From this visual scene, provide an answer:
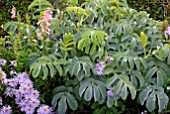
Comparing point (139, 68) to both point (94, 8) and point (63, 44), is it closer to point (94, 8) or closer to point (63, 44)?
point (63, 44)

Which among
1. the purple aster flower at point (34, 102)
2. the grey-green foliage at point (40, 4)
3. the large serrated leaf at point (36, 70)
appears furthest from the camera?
the grey-green foliage at point (40, 4)

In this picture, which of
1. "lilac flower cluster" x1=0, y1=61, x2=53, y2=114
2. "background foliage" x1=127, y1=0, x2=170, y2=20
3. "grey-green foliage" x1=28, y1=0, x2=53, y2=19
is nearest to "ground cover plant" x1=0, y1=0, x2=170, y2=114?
"lilac flower cluster" x1=0, y1=61, x2=53, y2=114

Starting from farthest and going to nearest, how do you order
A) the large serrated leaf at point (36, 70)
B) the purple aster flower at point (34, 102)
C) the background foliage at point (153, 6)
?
the background foliage at point (153, 6)
the purple aster flower at point (34, 102)
the large serrated leaf at point (36, 70)

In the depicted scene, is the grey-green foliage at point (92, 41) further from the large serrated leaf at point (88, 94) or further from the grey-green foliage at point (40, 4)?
the grey-green foliage at point (40, 4)

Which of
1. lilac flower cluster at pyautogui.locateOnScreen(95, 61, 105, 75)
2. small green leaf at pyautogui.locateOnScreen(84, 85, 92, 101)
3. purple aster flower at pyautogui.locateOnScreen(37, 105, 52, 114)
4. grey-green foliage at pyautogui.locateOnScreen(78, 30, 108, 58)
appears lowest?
purple aster flower at pyautogui.locateOnScreen(37, 105, 52, 114)

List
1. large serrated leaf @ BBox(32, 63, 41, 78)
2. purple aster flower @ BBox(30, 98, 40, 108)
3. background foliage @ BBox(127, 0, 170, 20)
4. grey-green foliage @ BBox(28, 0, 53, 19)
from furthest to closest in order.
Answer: background foliage @ BBox(127, 0, 170, 20)
grey-green foliage @ BBox(28, 0, 53, 19)
purple aster flower @ BBox(30, 98, 40, 108)
large serrated leaf @ BBox(32, 63, 41, 78)

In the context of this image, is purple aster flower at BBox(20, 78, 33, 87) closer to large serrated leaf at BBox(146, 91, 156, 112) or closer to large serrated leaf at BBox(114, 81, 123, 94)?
large serrated leaf at BBox(114, 81, 123, 94)

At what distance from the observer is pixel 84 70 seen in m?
2.14

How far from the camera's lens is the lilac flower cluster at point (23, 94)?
2145 mm

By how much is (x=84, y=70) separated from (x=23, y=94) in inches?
14.4

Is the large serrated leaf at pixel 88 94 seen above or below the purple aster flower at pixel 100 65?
below

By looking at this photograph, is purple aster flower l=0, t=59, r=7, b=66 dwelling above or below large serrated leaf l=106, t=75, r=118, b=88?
above

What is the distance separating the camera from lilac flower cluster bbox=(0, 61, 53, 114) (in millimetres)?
2145

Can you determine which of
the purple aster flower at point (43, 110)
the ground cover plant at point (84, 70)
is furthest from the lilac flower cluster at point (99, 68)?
the purple aster flower at point (43, 110)
